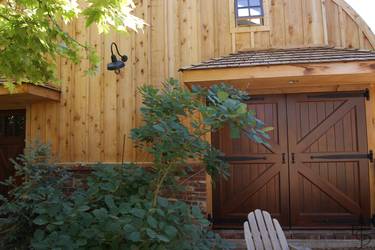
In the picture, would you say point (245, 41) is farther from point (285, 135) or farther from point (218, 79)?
point (285, 135)

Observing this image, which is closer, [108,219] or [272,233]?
[108,219]

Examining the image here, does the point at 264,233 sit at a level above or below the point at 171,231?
below

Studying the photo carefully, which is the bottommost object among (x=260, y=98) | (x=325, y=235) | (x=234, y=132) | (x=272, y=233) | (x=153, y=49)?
(x=325, y=235)

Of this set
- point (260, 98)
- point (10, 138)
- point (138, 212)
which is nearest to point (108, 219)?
point (138, 212)

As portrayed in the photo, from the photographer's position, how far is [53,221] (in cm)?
371

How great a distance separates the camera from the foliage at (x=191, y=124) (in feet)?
10.3

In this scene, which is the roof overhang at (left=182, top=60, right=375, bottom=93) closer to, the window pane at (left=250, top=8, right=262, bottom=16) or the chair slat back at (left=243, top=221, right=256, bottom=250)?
the window pane at (left=250, top=8, right=262, bottom=16)

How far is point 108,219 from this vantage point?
3500 mm

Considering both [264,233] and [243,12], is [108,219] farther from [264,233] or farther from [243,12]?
[243,12]

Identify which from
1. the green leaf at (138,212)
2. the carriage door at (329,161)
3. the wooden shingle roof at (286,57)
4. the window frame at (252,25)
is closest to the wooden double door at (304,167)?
the carriage door at (329,161)

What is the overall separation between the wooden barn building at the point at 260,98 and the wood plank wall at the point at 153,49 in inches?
0.7

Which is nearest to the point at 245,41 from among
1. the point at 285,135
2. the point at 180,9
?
the point at 180,9

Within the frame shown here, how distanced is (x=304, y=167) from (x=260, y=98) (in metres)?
1.27

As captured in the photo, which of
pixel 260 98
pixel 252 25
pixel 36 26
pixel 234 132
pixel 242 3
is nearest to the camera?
pixel 234 132
